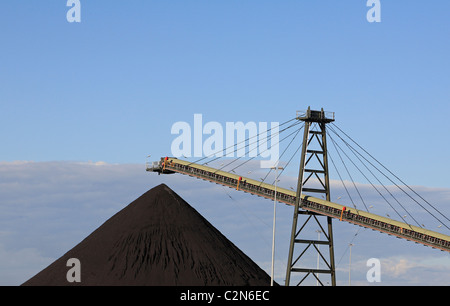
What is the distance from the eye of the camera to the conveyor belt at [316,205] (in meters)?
90.1

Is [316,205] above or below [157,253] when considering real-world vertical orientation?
above

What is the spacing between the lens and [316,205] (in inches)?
3757

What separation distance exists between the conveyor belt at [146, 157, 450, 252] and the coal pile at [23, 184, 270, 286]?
29.5 feet

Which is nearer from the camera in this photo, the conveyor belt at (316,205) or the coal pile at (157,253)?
the conveyor belt at (316,205)

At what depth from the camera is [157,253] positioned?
102000 millimetres

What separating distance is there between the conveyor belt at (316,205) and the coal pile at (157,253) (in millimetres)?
8979

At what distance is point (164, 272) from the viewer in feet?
320

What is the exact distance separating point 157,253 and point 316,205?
2314 centimetres

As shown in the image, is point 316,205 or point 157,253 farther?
point 157,253

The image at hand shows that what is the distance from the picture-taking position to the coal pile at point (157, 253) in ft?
319

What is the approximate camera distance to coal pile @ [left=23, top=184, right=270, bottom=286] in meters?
97.4
